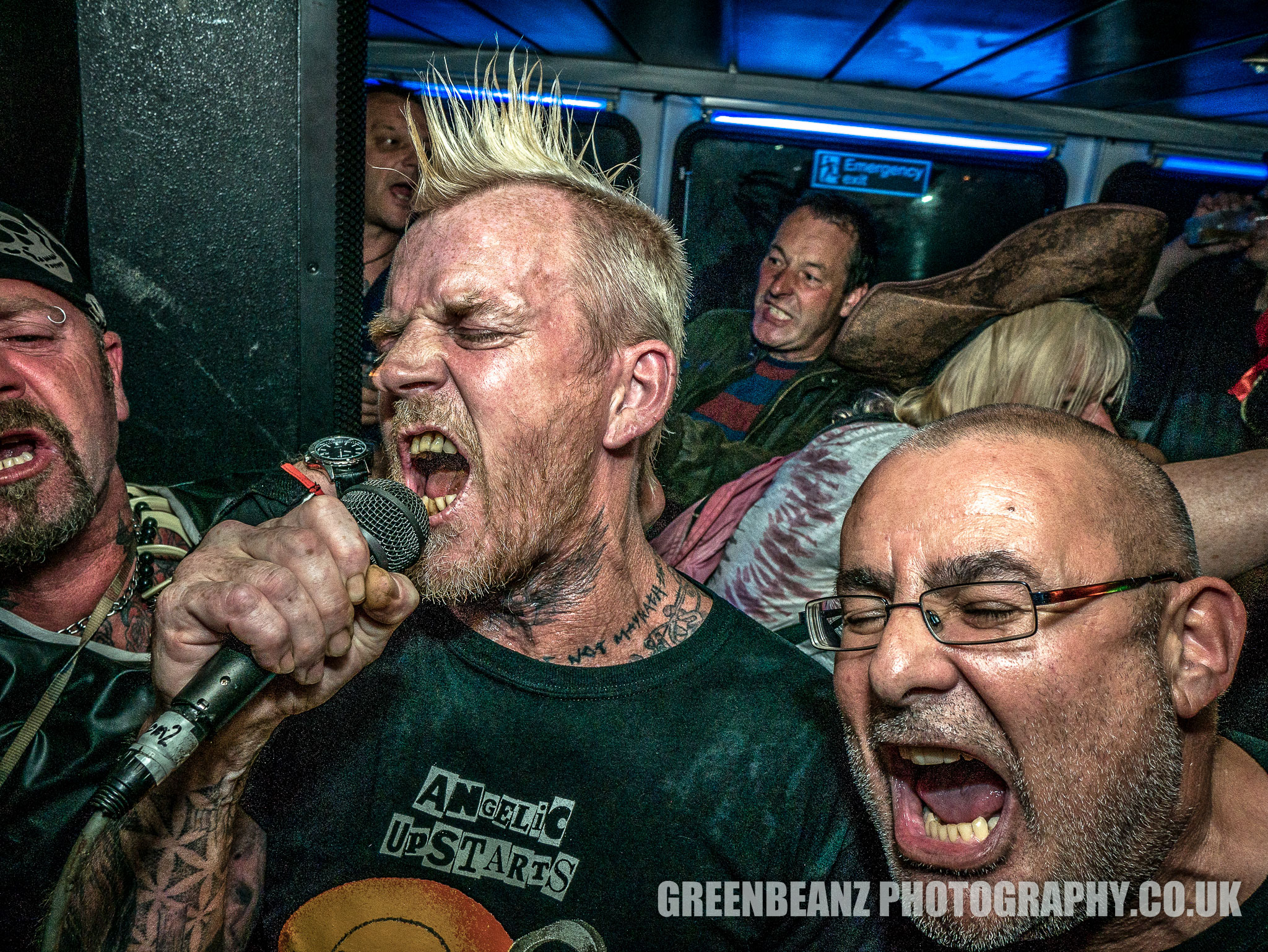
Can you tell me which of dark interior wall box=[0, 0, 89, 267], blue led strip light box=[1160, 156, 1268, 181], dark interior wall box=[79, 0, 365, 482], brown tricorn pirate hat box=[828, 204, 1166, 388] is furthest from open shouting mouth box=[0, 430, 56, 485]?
blue led strip light box=[1160, 156, 1268, 181]

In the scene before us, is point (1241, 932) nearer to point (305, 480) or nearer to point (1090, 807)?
point (1090, 807)

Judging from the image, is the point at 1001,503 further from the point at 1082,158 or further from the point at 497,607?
the point at 1082,158

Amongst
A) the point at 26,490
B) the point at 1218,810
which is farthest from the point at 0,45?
the point at 1218,810

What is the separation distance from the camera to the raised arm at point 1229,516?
5.14 feet

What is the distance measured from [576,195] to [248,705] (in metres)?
1.01

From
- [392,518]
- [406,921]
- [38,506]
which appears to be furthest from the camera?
[38,506]

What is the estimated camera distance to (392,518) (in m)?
0.94

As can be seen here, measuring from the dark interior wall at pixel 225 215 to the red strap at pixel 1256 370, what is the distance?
2.18 meters

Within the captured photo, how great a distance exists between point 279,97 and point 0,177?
0.59 m

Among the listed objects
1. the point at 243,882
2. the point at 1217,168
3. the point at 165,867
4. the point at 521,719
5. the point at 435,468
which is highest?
the point at 1217,168

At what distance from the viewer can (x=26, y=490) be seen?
53.9 inches

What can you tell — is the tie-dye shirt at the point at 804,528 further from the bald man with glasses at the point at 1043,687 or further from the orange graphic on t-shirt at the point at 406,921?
the orange graphic on t-shirt at the point at 406,921

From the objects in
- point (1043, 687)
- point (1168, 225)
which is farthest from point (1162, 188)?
point (1043, 687)

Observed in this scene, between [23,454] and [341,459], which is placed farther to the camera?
[23,454]
